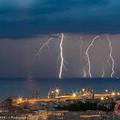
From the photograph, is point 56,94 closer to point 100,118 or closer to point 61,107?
point 61,107

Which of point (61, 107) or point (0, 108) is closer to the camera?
point (0, 108)

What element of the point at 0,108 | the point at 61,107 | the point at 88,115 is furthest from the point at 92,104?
the point at 88,115

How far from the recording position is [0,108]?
5734 centimetres

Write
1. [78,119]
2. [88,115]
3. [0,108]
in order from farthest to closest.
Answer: [0,108], [88,115], [78,119]

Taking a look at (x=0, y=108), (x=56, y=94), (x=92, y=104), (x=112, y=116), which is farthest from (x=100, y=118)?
(x=56, y=94)

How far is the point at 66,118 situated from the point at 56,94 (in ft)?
140

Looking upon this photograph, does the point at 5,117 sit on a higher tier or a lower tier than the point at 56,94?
lower

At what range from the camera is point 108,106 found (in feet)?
201

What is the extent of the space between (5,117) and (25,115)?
86.0 inches

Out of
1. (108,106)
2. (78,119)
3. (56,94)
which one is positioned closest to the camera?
(78,119)

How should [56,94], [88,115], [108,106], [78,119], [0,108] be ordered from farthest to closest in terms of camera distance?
[56,94], [108,106], [0,108], [88,115], [78,119]

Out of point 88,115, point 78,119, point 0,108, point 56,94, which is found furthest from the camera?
point 56,94

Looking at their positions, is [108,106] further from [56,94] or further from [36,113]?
[56,94]

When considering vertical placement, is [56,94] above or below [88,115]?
above
